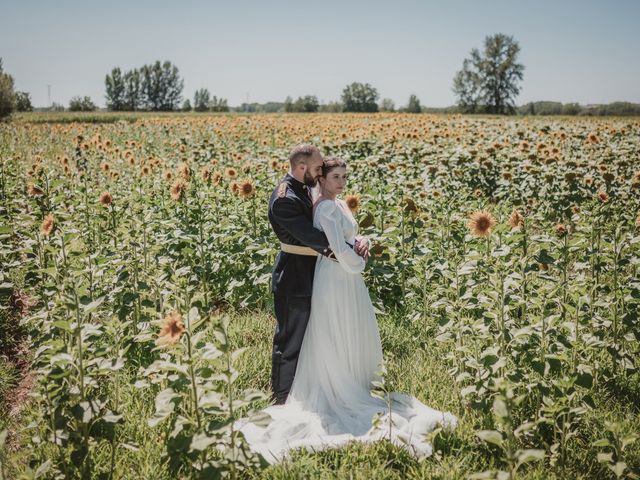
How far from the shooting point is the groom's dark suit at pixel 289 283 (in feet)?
11.0

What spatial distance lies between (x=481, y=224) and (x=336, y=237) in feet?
3.71

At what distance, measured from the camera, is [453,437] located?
3008mm

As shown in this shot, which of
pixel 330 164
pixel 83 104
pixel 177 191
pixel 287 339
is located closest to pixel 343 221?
pixel 330 164

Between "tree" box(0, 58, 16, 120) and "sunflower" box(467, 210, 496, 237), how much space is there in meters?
33.9

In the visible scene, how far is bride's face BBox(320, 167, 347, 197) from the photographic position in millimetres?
3324

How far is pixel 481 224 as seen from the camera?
360 centimetres

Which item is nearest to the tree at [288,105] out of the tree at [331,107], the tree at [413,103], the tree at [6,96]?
the tree at [331,107]

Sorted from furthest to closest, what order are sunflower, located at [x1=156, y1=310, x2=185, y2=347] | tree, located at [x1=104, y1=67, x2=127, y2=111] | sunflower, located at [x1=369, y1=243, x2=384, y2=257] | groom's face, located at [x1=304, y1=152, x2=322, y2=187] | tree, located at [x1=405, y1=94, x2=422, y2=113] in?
tree, located at [x1=104, y1=67, x2=127, y2=111]
tree, located at [x1=405, y1=94, x2=422, y2=113]
sunflower, located at [x1=369, y1=243, x2=384, y2=257]
groom's face, located at [x1=304, y1=152, x2=322, y2=187]
sunflower, located at [x1=156, y1=310, x2=185, y2=347]

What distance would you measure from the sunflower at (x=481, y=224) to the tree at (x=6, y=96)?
111ft

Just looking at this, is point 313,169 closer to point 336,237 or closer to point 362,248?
point 336,237

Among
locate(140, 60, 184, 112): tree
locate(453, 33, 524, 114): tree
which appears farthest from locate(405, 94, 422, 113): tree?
locate(140, 60, 184, 112): tree

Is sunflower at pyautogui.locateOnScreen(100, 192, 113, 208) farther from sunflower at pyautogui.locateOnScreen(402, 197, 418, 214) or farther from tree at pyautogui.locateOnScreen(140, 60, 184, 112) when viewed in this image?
tree at pyautogui.locateOnScreen(140, 60, 184, 112)

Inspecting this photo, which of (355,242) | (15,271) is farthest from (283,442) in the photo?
(15,271)

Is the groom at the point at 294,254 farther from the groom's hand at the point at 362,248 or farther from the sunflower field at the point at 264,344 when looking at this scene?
the sunflower field at the point at 264,344
